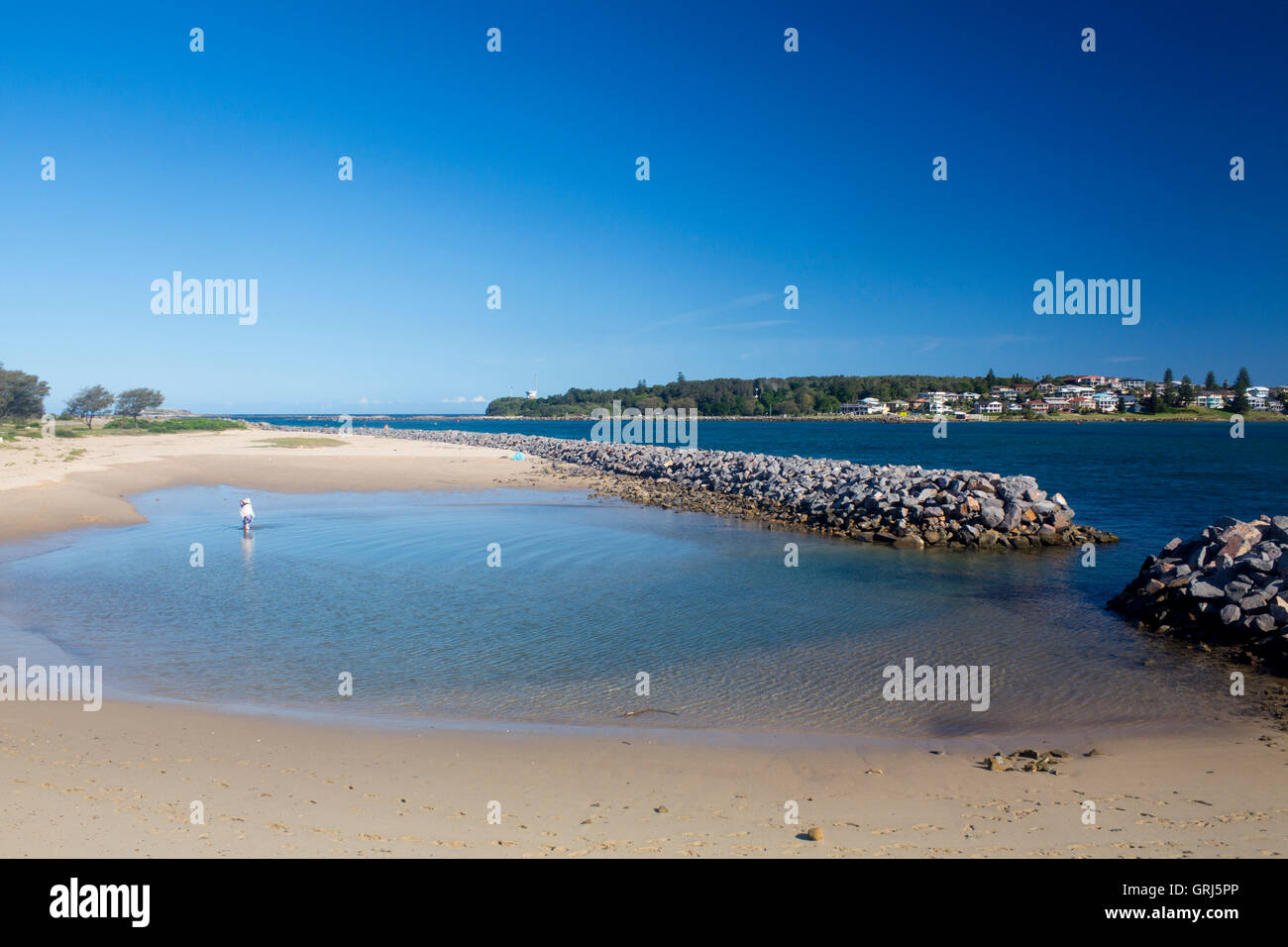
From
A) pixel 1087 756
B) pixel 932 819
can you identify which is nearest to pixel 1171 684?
pixel 1087 756

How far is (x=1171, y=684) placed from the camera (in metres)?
9.05

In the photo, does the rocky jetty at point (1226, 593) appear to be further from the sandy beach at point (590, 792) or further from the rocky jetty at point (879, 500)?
the rocky jetty at point (879, 500)

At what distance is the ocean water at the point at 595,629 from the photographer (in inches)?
318

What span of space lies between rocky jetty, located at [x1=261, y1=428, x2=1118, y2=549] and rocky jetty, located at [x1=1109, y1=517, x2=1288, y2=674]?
603cm

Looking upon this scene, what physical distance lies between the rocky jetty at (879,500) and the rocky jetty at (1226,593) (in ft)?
19.8

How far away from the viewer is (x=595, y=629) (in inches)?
436

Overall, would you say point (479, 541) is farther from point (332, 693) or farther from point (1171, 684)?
point (1171, 684)
